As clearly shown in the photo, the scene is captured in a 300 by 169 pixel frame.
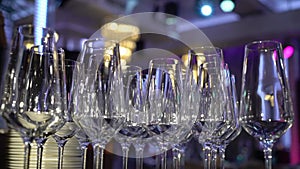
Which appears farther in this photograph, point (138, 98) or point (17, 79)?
point (138, 98)

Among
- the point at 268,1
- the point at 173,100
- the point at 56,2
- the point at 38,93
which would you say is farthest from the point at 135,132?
the point at 268,1

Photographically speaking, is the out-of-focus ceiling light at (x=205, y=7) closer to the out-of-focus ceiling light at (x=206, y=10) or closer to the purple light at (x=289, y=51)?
the out-of-focus ceiling light at (x=206, y=10)

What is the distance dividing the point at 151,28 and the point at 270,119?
437cm

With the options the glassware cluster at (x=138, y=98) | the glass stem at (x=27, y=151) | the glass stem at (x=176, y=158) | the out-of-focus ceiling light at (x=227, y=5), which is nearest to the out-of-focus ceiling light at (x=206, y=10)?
the out-of-focus ceiling light at (x=227, y=5)

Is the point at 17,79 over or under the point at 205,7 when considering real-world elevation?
under

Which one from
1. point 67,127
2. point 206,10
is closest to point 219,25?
point 206,10

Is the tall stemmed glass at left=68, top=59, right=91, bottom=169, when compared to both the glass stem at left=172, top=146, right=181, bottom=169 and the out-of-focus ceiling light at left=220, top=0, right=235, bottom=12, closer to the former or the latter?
the glass stem at left=172, top=146, right=181, bottom=169

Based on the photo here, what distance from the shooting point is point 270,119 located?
781 millimetres

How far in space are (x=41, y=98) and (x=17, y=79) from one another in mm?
48

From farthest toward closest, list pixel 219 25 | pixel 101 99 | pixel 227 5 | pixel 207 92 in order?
pixel 219 25 → pixel 227 5 → pixel 207 92 → pixel 101 99

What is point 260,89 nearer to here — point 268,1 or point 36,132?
point 36,132

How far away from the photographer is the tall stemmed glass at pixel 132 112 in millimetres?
812

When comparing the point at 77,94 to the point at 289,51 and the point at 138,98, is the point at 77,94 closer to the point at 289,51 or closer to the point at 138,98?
the point at 138,98

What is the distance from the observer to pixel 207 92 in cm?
83
